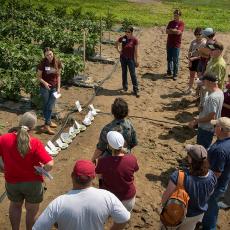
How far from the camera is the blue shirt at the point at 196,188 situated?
4.82m

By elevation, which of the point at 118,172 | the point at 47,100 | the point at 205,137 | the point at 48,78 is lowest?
the point at 47,100

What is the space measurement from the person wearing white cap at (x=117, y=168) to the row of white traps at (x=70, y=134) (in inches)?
137

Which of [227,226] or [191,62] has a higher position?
[191,62]

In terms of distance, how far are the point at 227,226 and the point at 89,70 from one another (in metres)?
7.98

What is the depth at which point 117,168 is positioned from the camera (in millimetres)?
5188

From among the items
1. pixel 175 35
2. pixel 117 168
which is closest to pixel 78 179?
pixel 117 168

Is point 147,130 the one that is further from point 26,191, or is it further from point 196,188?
point 196,188

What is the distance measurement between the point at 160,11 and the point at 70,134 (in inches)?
643

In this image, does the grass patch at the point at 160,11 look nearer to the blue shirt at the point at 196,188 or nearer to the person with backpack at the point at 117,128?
the person with backpack at the point at 117,128

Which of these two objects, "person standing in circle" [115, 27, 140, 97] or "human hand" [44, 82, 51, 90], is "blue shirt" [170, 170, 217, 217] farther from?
"person standing in circle" [115, 27, 140, 97]

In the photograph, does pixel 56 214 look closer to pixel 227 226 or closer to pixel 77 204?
pixel 77 204

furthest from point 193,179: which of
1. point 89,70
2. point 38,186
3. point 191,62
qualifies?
point 89,70

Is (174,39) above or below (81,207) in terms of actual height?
below

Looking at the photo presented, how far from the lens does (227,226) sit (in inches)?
270
